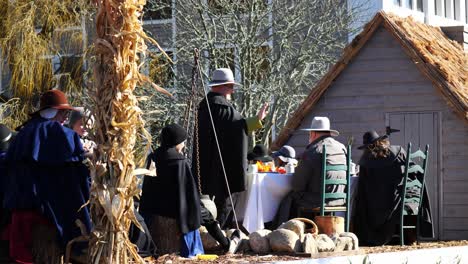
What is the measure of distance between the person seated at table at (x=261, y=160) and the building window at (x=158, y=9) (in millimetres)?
10694

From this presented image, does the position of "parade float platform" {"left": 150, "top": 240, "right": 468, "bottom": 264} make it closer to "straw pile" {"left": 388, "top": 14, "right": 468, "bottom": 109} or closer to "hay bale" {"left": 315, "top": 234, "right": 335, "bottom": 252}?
"hay bale" {"left": 315, "top": 234, "right": 335, "bottom": 252}

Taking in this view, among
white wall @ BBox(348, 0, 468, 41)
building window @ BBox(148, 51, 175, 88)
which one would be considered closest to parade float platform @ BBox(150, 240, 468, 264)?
building window @ BBox(148, 51, 175, 88)

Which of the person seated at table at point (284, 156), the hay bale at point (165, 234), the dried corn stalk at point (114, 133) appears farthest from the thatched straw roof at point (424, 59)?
the dried corn stalk at point (114, 133)

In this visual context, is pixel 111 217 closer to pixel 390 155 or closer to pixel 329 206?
pixel 329 206

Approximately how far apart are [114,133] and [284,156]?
8.87m

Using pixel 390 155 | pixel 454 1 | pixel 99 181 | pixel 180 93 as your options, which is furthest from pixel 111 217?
pixel 454 1

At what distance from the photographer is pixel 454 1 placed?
129ft

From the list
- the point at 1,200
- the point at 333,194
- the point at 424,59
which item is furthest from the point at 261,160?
the point at 1,200

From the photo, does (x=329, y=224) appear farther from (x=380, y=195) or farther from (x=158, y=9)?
(x=158, y=9)

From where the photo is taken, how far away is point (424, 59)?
708 inches

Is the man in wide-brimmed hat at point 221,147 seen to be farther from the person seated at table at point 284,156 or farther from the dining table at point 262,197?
the person seated at table at point 284,156

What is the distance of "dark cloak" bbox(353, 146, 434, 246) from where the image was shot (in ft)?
52.7

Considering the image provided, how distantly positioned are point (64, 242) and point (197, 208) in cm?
262

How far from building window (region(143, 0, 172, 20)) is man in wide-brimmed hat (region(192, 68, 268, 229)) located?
13.2 meters
